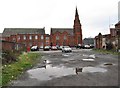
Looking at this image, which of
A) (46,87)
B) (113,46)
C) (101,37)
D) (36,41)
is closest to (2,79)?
(46,87)

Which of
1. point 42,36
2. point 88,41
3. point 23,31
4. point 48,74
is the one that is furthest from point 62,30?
point 48,74

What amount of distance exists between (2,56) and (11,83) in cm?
1081

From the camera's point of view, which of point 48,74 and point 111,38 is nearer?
point 48,74

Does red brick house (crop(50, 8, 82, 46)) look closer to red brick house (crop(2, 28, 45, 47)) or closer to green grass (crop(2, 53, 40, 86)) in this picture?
red brick house (crop(2, 28, 45, 47))

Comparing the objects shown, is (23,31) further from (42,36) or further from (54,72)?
(54,72)

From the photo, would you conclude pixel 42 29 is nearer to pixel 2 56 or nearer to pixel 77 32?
pixel 77 32

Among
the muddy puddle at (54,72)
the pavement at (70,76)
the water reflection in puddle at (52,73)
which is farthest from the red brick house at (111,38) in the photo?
the water reflection in puddle at (52,73)

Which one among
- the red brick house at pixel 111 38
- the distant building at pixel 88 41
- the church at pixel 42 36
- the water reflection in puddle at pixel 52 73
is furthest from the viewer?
the distant building at pixel 88 41

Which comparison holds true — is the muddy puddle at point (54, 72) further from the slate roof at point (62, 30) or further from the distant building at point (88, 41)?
the distant building at point (88, 41)

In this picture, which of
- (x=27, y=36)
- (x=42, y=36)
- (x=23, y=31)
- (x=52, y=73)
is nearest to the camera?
(x=52, y=73)

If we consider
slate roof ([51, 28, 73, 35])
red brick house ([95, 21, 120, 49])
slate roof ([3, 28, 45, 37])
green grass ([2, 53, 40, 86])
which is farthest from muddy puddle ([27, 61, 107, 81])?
slate roof ([51, 28, 73, 35])

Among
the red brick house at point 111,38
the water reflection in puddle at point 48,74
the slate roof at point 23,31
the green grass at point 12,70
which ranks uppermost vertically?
the slate roof at point 23,31

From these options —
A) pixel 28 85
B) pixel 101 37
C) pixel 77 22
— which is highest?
pixel 77 22

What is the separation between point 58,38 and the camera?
328ft
